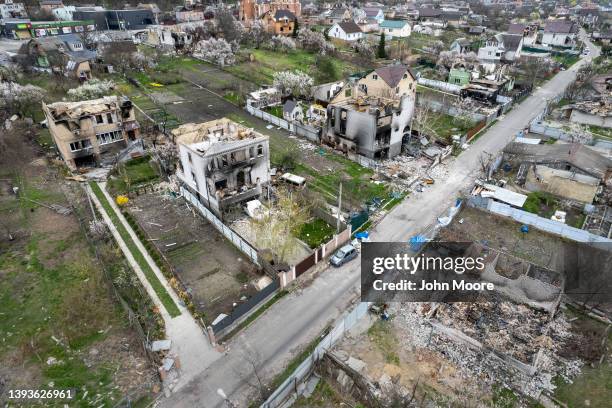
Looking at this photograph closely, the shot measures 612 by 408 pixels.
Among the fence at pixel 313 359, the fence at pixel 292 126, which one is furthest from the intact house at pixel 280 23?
the fence at pixel 313 359

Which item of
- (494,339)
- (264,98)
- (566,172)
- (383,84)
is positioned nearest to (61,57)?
(264,98)

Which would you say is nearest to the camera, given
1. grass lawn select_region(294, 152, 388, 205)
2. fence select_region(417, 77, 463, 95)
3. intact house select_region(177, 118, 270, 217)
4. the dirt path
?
the dirt path

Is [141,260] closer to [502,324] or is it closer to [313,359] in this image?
[313,359]

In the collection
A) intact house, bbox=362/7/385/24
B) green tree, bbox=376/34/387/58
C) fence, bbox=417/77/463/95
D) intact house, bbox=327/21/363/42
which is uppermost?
intact house, bbox=362/7/385/24

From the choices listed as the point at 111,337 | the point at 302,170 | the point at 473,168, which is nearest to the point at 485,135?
the point at 473,168

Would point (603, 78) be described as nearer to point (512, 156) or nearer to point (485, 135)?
point (485, 135)

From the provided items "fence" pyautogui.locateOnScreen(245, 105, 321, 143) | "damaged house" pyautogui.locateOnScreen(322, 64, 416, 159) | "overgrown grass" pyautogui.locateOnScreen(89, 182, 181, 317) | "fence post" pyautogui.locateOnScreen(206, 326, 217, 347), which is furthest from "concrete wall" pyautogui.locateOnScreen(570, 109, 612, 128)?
"overgrown grass" pyautogui.locateOnScreen(89, 182, 181, 317)

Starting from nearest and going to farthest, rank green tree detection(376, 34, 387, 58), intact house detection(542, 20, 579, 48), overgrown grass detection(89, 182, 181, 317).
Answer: overgrown grass detection(89, 182, 181, 317), green tree detection(376, 34, 387, 58), intact house detection(542, 20, 579, 48)

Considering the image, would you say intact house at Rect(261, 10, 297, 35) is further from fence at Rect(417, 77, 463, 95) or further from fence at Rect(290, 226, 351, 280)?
fence at Rect(290, 226, 351, 280)
